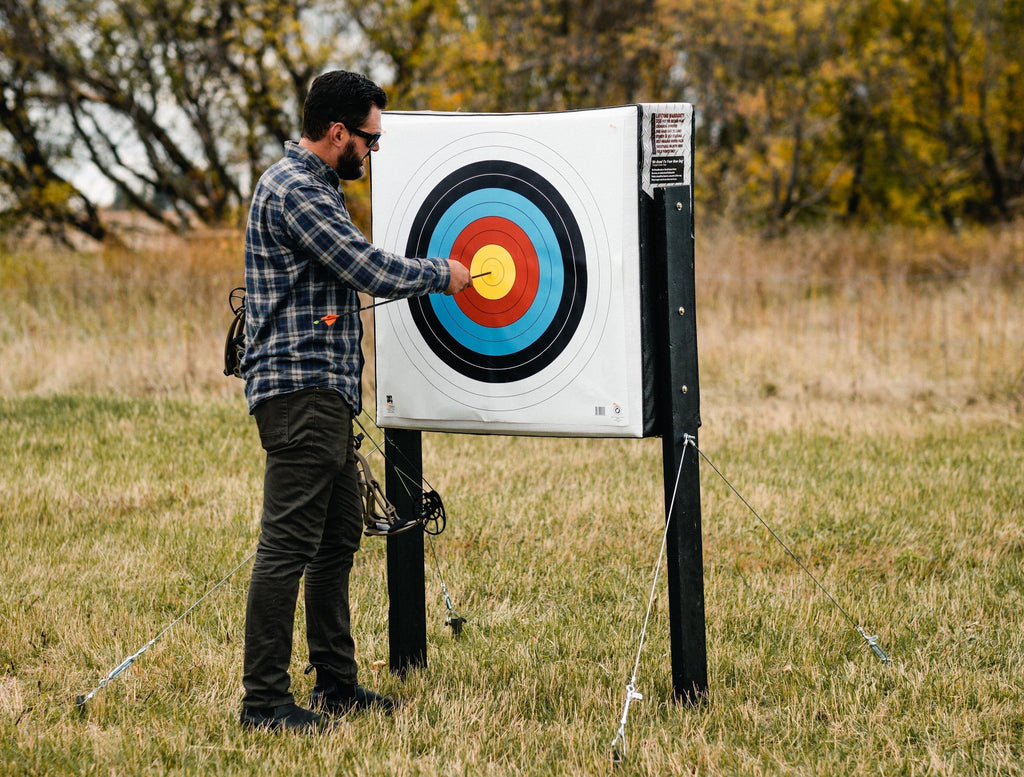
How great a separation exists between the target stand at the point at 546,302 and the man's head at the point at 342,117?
17.1 inches

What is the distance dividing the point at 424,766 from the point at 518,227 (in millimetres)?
1643

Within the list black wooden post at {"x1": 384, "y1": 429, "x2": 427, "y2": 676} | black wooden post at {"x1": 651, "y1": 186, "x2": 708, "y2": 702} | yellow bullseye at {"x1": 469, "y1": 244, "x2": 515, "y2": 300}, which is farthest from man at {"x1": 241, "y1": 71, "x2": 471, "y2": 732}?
black wooden post at {"x1": 651, "y1": 186, "x2": 708, "y2": 702}

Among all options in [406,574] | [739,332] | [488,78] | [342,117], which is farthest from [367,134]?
[488,78]

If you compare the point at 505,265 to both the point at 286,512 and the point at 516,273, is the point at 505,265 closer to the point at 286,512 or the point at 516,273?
the point at 516,273

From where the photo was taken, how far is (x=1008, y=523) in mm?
5191

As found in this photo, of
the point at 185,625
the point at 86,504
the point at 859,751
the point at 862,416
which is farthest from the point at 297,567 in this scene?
the point at 862,416

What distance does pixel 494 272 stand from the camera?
3363 millimetres

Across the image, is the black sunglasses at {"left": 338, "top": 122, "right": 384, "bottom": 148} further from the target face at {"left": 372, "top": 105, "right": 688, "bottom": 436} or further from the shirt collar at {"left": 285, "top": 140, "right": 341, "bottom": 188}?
the target face at {"left": 372, "top": 105, "right": 688, "bottom": 436}

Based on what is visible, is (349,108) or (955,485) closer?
(349,108)

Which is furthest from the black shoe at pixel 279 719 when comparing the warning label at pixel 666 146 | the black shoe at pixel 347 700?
the warning label at pixel 666 146

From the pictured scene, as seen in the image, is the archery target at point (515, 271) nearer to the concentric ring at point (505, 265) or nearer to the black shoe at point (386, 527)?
the concentric ring at point (505, 265)

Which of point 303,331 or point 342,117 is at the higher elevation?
point 342,117

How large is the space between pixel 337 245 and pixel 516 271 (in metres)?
0.71

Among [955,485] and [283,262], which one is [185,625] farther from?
[955,485]
